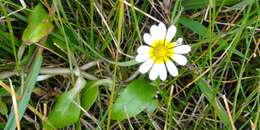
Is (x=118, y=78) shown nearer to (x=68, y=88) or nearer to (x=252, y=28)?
(x=68, y=88)

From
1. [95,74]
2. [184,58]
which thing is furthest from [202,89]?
[95,74]

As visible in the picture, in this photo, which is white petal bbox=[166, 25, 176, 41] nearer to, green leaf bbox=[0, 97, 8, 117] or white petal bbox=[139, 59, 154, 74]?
white petal bbox=[139, 59, 154, 74]

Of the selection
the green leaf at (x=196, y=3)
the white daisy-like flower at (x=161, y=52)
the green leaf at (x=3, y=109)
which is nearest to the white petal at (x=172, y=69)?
the white daisy-like flower at (x=161, y=52)

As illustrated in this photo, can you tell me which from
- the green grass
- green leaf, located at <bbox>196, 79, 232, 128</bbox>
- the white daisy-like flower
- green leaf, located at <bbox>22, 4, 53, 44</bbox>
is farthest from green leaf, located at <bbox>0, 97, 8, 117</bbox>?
green leaf, located at <bbox>196, 79, 232, 128</bbox>

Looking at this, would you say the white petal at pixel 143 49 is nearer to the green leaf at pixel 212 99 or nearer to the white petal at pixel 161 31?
the white petal at pixel 161 31

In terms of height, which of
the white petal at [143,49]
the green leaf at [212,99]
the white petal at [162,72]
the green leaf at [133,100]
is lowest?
the green leaf at [212,99]

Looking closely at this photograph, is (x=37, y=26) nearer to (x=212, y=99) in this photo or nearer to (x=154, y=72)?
(x=154, y=72)
